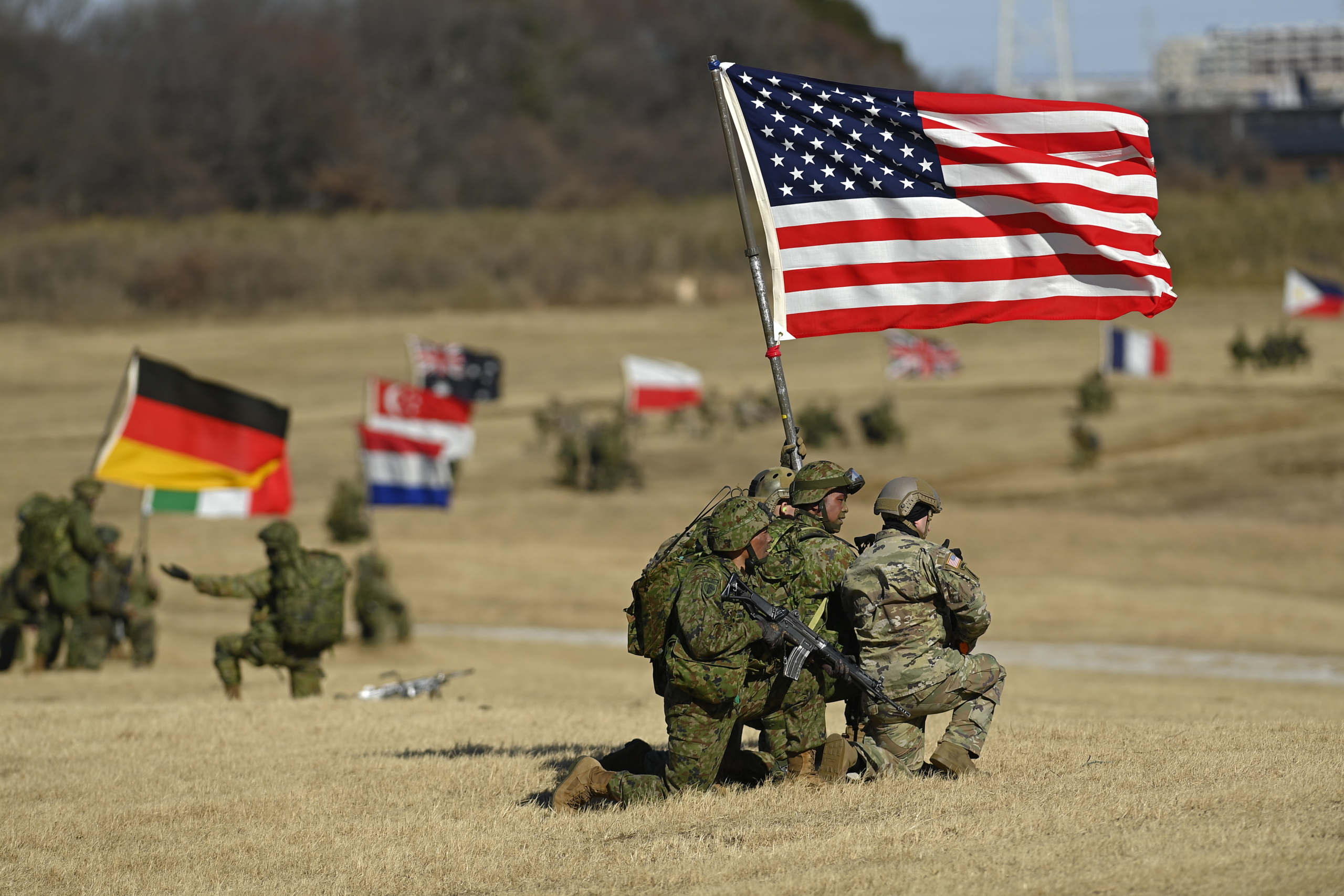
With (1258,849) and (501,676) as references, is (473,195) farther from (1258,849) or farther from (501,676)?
(1258,849)

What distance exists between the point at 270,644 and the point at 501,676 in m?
3.78

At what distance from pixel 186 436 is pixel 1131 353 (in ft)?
92.5

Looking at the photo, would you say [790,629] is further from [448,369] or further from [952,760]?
[448,369]

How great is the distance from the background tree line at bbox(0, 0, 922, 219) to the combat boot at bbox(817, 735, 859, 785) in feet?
222

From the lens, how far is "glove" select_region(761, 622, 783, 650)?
768cm

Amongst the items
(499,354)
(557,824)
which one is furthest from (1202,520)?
(499,354)

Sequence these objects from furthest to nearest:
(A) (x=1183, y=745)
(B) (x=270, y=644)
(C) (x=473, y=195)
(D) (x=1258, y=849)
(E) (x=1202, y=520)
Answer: (C) (x=473, y=195) < (E) (x=1202, y=520) < (B) (x=270, y=644) < (A) (x=1183, y=745) < (D) (x=1258, y=849)

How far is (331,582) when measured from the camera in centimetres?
1372

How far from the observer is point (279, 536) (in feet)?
44.3

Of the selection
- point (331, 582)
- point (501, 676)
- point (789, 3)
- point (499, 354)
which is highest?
point (789, 3)

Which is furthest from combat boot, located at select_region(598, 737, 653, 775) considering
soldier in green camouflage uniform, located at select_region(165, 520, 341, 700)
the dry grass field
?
soldier in green camouflage uniform, located at select_region(165, 520, 341, 700)

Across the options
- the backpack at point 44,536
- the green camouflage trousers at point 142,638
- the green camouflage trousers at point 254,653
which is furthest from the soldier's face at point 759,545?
the green camouflage trousers at point 142,638

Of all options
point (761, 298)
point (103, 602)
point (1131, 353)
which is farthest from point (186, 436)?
point (1131, 353)

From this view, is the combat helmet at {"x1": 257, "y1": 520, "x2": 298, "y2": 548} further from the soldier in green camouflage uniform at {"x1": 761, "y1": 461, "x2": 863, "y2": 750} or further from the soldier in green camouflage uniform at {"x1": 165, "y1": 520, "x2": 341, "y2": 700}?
the soldier in green camouflage uniform at {"x1": 761, "y1": 461, "x2": 863, "y2": 750}
